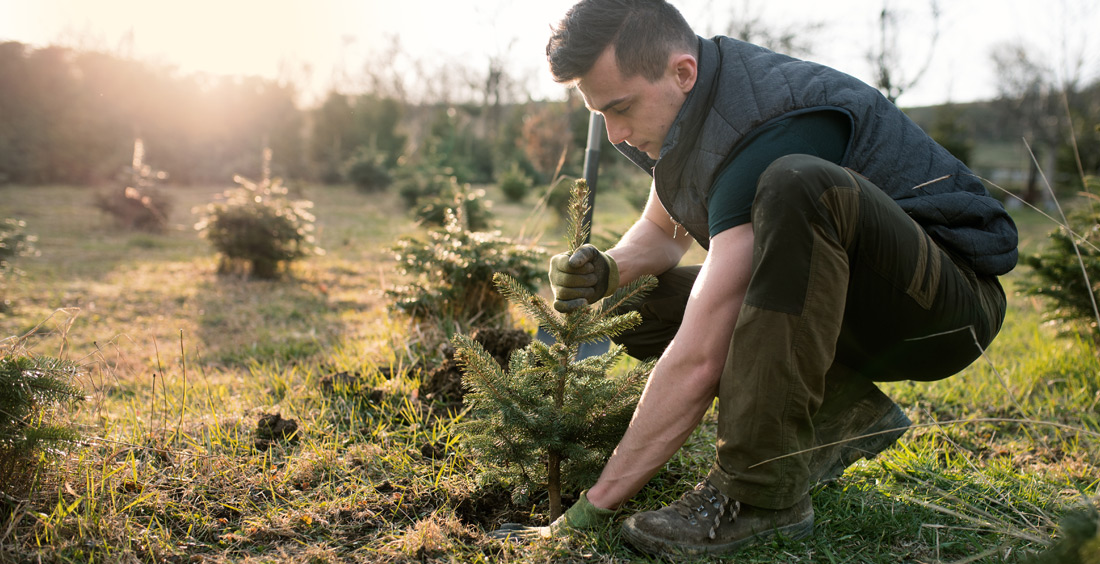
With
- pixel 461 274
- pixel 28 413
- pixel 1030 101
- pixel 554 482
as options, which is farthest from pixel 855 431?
pixel 1030 101

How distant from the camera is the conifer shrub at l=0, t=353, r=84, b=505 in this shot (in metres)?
1.56

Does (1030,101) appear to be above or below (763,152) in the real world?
above

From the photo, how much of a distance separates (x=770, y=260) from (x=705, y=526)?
68 cm

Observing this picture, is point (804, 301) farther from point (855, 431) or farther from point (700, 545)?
point (855, 431)

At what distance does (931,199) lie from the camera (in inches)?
72.1

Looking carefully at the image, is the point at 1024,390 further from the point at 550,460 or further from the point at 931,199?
the point at 550,460

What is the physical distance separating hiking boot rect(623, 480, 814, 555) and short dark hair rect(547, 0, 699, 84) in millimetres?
1152

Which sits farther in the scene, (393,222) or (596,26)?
(393,222)

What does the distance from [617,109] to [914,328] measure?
102 cm

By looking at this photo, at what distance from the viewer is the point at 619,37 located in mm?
1791

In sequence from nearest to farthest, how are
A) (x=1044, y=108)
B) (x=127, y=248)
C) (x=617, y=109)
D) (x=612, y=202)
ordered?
(x=617, y=109)
(x=127, y=248)
(x=612, y=202)
(x=1044, y=108)

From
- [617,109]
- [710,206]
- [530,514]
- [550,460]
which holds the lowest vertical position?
[530,514]

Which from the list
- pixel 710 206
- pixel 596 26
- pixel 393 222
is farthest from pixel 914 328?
pixel 393 222

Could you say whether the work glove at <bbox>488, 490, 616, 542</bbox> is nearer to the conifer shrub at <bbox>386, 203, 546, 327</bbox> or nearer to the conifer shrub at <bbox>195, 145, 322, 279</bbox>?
the conifer shrub at <bbox>386, 203, 546, 327</bbox>
